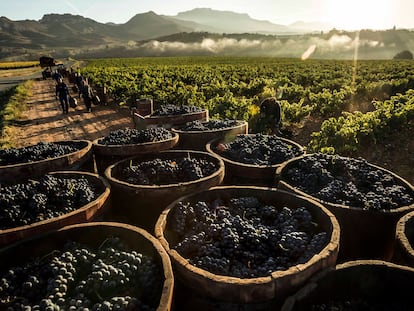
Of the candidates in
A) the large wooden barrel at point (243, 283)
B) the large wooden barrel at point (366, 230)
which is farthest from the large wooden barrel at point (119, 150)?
the large wooden barrel at point (366, 230)

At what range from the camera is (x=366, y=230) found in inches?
148

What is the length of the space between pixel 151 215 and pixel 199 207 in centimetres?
75

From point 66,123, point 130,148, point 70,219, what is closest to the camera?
point 70,219

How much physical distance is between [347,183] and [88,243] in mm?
3295

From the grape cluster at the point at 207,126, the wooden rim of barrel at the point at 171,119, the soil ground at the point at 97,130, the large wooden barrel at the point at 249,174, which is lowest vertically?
the soil ground at the point at 97,130

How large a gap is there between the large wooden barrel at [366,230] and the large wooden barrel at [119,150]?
277 cm

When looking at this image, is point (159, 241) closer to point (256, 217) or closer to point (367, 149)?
point (256, 217)

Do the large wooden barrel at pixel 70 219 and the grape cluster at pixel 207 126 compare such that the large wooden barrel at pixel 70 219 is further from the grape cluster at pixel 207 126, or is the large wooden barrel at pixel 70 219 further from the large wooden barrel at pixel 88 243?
the grape cluster at pixel 207 126

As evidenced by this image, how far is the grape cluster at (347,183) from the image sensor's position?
3.90 meters

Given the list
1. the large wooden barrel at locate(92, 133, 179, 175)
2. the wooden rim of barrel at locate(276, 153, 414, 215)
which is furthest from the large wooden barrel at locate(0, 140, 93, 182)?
the wooden rim of barrel at locate(276, 153, 414, 215)

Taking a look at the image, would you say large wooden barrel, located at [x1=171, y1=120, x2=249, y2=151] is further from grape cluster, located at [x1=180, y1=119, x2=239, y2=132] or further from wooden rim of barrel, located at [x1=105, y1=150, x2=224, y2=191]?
wooden rim of barrel, located at [x1=105, y1=150, x2=224, y2=191]

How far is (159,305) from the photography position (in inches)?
97.4

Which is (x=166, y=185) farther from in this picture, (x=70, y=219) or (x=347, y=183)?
(x=347, y=183)

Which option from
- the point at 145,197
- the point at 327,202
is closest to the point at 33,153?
the point at 145,197
